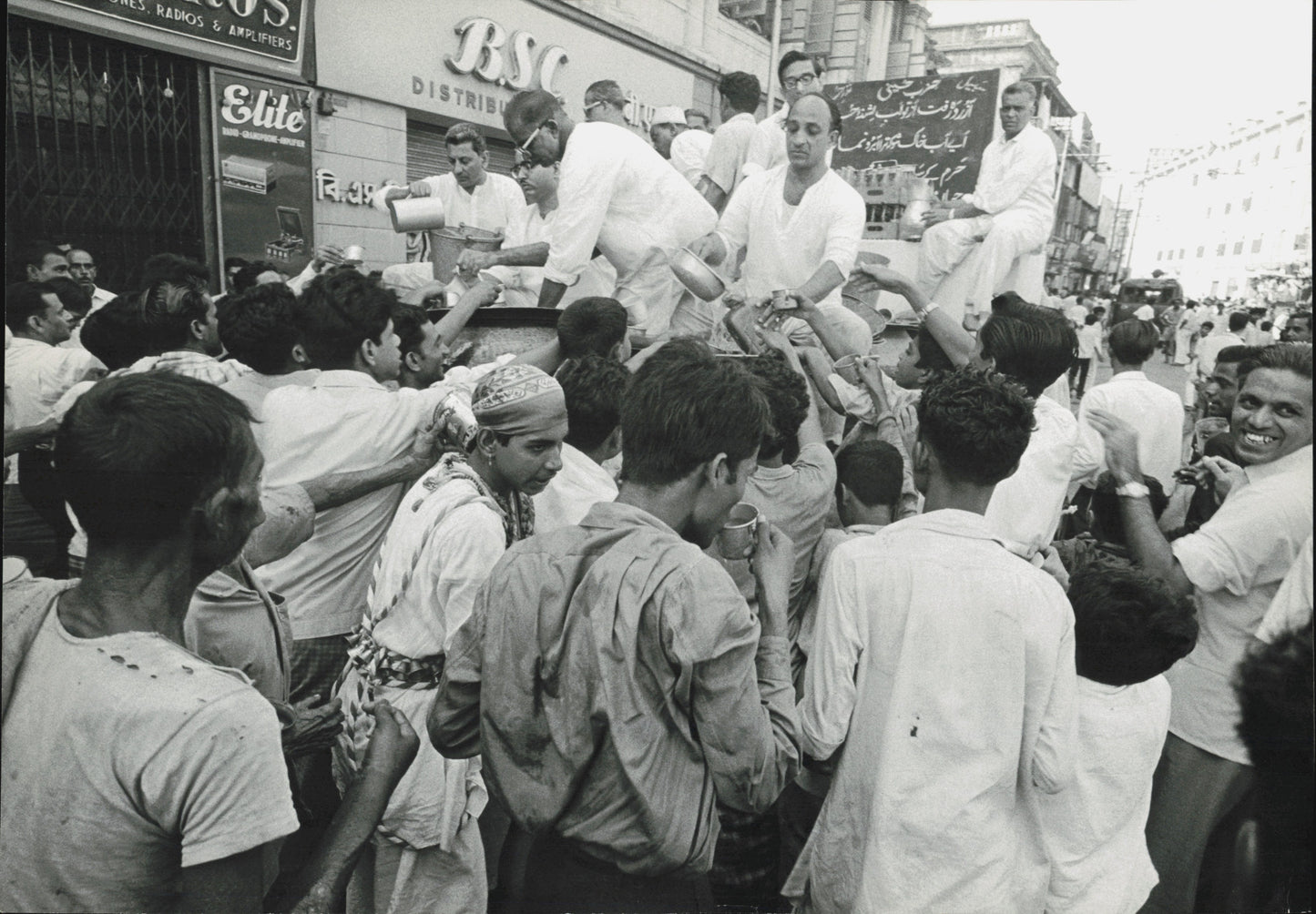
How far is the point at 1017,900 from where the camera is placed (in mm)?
1630

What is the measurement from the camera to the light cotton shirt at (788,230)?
12.8 ft

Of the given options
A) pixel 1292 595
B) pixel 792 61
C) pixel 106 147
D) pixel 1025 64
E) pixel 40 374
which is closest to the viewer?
pixel 1292 595

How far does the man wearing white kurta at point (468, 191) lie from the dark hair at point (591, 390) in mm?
2854

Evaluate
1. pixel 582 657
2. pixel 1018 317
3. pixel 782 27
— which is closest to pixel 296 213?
pixel 782 27

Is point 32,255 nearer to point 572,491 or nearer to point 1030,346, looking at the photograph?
point 572,491

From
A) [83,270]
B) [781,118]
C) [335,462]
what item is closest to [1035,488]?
[335,462]

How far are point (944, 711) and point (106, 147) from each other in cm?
578

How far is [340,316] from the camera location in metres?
2.34

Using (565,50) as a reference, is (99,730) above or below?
below

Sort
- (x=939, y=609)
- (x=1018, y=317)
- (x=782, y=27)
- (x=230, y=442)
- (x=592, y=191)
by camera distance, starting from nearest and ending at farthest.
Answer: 1. (x=230, y=442)
2. (x=939, y=609)
3. (x=1018, y=317)
4. (x=592, y=191)
5. (x=782, y=27)

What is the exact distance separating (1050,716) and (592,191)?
9.53ft

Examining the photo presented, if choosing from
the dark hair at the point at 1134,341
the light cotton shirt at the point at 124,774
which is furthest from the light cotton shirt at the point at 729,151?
the light cotton shirt at the point at 124,774

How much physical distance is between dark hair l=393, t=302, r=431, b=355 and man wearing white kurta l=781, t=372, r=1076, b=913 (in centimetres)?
174

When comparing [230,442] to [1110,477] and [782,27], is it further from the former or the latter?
[782,27]
